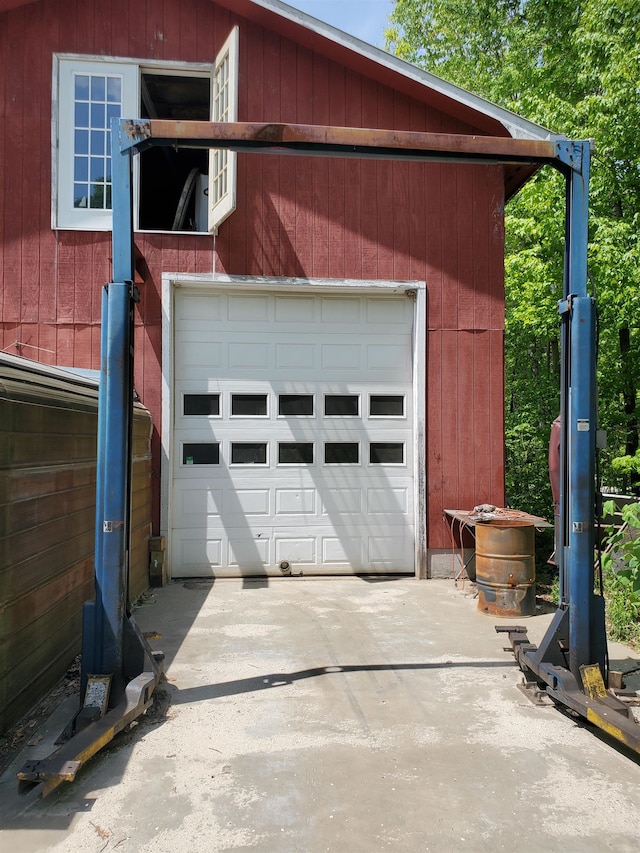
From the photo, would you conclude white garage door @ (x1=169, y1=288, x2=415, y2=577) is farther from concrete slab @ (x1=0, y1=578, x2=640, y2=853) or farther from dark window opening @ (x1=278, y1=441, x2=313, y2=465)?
concrete slab @ (x1=0, y1=578, x2=640, y2=853)

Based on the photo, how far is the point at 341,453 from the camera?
25.4 feet

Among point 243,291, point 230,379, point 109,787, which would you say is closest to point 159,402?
point 230,379

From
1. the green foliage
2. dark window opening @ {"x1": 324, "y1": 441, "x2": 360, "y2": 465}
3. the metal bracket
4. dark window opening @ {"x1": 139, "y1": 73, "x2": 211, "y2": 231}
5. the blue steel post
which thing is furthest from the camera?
dark window opening @ {"x1": 139, "y1": 73, "x2": 211, "y2": 231}

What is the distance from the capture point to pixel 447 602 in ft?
21.6

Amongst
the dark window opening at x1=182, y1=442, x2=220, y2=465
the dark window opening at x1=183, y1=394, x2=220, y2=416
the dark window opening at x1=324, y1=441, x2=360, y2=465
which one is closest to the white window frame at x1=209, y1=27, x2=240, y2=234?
the dark window opening at x1=183, y1=394, x2=220, y2=416

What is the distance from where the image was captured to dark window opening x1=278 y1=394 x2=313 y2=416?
7691mm

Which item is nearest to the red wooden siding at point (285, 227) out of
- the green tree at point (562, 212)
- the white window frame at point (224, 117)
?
the white window frame at point (224, 117)

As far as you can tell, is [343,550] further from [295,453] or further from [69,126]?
[69,126]

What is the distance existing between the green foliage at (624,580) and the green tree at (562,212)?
346 centimetres

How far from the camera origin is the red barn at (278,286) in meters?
7.29

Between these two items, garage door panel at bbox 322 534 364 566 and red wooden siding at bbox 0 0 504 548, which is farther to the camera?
garage door panel at bbox 322 534 364 566

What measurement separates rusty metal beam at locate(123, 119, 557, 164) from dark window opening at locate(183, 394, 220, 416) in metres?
3.98

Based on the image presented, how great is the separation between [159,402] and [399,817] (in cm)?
557

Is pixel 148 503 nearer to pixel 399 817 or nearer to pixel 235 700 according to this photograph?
pixel 235 700
